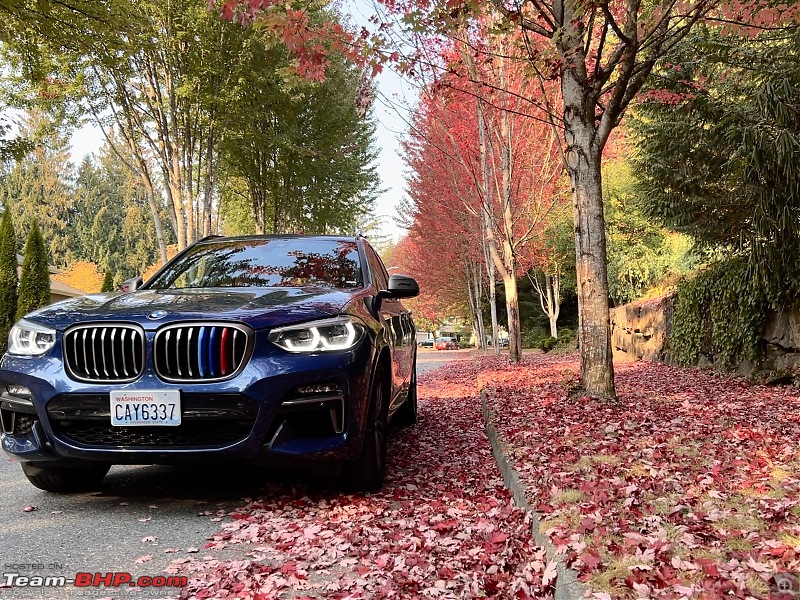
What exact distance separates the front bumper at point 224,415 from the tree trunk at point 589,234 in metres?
3.92

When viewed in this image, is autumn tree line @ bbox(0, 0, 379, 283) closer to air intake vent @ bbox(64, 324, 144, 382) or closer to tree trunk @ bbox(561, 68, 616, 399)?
tree trunk @ bbox(561, 68, 616, 399)

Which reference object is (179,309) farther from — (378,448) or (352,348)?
(378,448)

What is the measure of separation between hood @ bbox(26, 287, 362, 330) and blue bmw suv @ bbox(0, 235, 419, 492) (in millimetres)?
11

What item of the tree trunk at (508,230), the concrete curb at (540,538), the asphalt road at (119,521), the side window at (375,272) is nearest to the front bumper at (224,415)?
the asphalt road at (119,521)

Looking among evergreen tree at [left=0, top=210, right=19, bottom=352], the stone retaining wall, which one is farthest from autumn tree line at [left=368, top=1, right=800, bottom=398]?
evergreen tree at [left=0, top=210, right=19, bottom=352]

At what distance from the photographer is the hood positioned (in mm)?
3561

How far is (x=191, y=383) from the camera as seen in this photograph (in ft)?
11.3

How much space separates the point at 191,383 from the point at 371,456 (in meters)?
1.23

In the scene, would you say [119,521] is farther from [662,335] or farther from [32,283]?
[32,283]

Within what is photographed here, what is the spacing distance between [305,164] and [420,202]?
4405 mm

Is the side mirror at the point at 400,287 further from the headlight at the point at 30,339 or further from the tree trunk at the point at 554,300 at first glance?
the tree trunk at the point at 554,300

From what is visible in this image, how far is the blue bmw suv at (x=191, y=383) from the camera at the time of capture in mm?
3443

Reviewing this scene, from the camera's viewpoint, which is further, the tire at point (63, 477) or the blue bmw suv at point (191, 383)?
the tire at point (63, 477)

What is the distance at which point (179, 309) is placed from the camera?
11.9 ft
